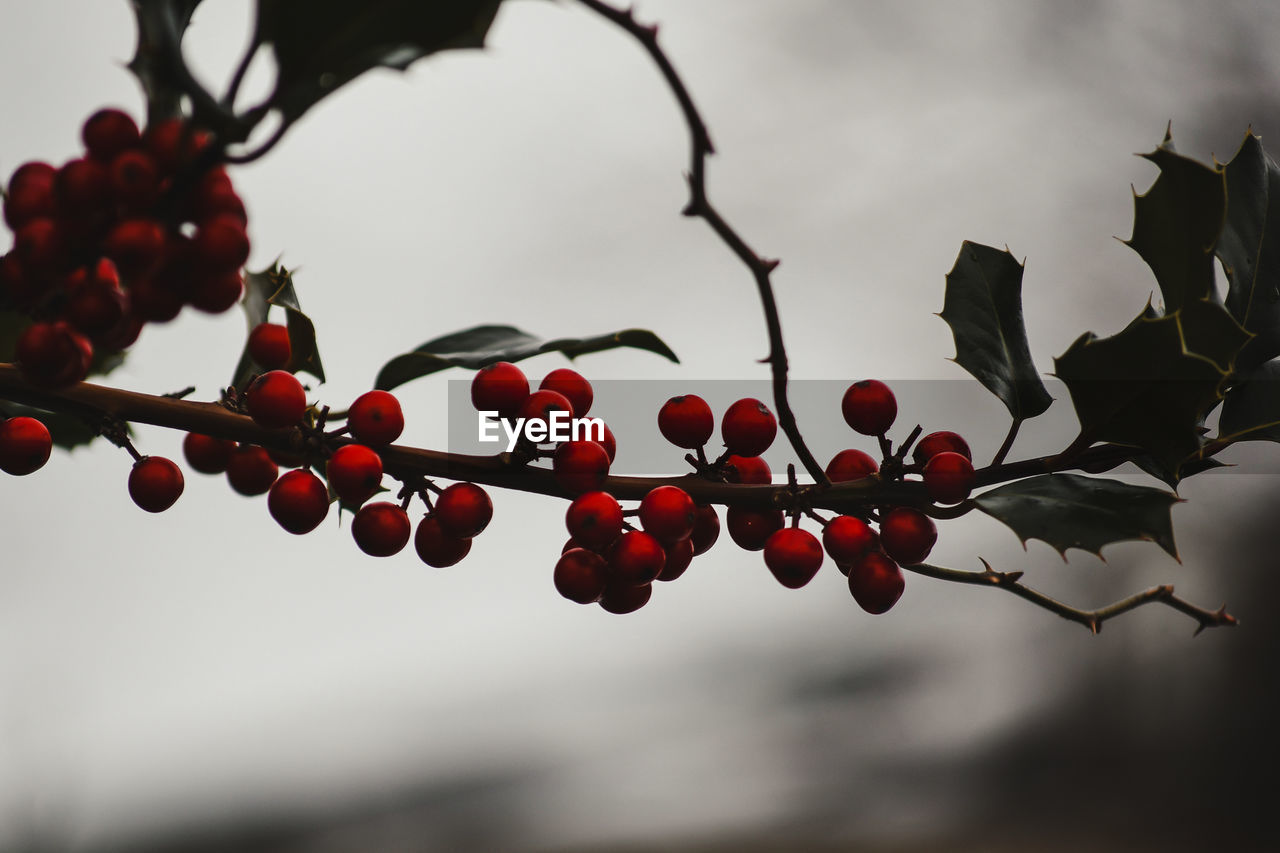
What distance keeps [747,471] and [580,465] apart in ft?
0.24

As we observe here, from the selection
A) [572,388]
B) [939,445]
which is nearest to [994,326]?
[939,445]

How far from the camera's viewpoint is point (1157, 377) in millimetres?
271

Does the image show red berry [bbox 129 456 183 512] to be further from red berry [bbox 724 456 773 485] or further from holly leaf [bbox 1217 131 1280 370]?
holly leaf [bbox 1217 131 1280 370]

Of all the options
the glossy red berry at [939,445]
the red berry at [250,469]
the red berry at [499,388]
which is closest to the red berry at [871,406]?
the glossy red berry at [939,445]

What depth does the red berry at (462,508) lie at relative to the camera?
288 mm

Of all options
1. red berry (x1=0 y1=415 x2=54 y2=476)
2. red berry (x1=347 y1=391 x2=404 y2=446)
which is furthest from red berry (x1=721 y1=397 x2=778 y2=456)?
red berry (x1=0 y1=415 x2=54 y2=476)

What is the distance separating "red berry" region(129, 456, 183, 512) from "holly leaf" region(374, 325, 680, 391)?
83mm

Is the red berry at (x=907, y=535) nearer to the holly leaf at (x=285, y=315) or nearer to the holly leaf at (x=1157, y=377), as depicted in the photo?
the holly leaf at (x=1157, y=377)

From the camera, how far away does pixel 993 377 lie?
0.34 meters

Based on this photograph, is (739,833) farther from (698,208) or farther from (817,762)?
(698,208)

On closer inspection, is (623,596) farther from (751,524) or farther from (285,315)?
(285,315)

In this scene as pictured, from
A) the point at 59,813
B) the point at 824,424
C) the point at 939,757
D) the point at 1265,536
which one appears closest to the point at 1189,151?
the point at 1265,536

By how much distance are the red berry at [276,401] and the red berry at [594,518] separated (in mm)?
91

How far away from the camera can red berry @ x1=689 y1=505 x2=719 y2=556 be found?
0.32m
